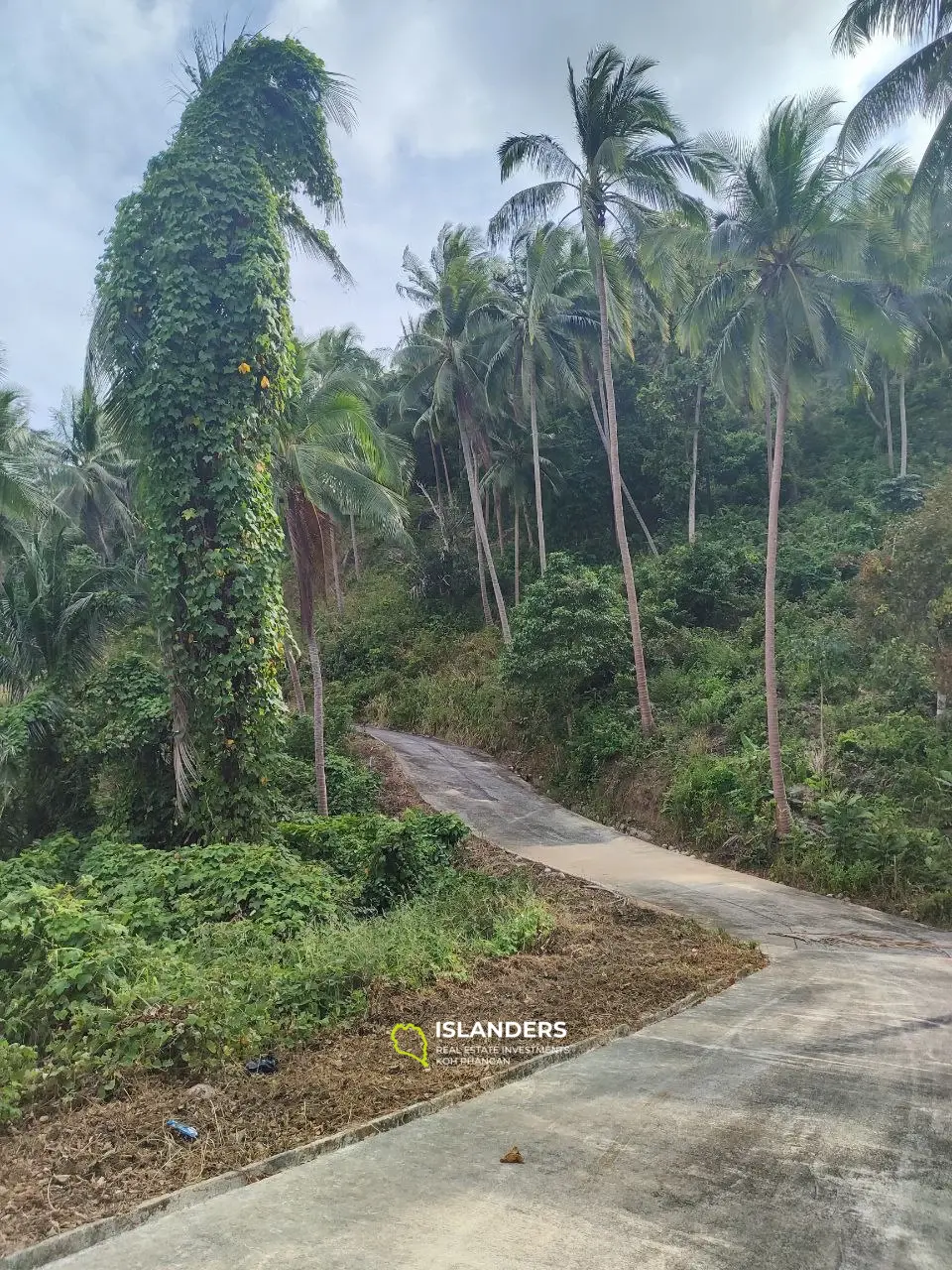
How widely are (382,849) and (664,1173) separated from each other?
524cm

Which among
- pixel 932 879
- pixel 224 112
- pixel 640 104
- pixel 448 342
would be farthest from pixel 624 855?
pixel 448 342

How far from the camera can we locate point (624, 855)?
39.8ft

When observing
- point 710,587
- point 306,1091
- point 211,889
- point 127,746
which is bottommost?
point 306,1091

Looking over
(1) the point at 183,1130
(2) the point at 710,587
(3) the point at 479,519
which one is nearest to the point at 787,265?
(2) the point at 710,587

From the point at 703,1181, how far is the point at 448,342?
2239cm

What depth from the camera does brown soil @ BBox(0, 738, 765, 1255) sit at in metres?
2.96

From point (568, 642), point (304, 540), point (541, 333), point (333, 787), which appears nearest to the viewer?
point (304, 540)

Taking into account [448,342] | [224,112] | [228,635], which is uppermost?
[448,342]

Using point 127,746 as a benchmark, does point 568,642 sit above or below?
above

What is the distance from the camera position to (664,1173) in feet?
9.96

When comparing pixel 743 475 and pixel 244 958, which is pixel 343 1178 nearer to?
pixel 244 958

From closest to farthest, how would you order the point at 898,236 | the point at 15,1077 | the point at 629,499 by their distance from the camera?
the point at 15,1077, the point at 898,236, the point at 629,499

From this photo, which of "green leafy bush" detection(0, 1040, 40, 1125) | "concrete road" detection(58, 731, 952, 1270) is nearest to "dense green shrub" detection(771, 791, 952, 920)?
"concrete road" detection(58, 731, 952, 1270)

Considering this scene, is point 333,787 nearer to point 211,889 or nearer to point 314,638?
point 314,638
